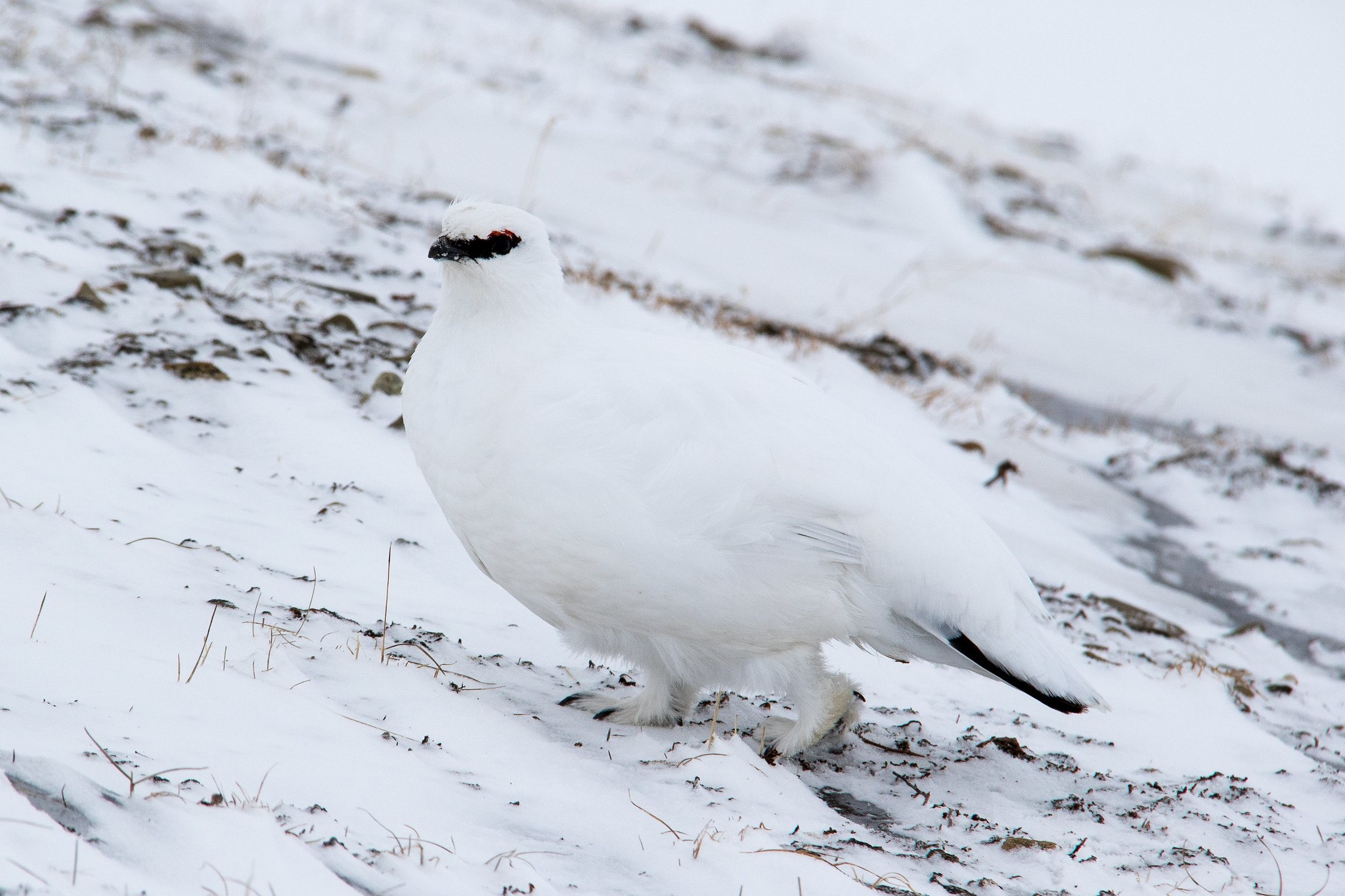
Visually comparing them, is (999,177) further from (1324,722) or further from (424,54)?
(1324,722)

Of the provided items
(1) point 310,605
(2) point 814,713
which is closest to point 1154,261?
(2) point 814,713

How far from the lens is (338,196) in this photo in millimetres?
6773

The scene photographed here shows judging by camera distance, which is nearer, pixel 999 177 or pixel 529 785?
pixel 529 785

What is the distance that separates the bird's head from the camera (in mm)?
2502

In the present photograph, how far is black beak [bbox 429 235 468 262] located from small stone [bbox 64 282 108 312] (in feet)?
7.79

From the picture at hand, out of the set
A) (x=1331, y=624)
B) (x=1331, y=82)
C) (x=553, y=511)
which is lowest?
(x=1331, y=624)

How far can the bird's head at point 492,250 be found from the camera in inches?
98.5

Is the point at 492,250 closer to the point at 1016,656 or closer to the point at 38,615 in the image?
the point at 38,615

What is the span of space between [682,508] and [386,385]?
7.69 ft

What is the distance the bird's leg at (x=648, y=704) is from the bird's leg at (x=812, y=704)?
0.74 ft

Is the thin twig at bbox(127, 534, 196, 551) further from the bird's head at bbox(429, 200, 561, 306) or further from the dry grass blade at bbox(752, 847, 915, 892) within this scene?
the dry grass blade at bbox(752, 847, 915, 892)

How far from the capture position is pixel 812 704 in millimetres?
2715

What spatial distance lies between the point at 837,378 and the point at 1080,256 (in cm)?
630

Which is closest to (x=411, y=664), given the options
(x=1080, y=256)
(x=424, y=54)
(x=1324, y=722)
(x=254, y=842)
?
(x=254, y=842)
